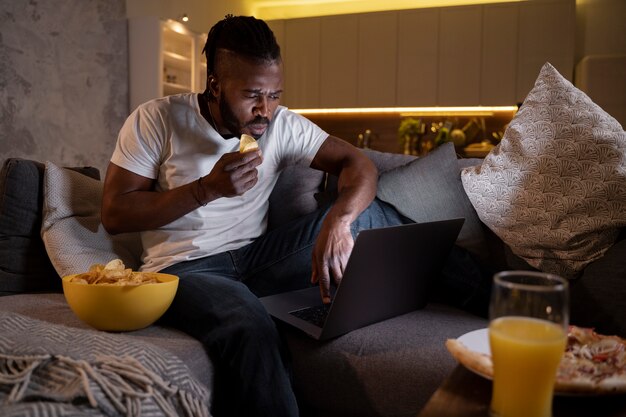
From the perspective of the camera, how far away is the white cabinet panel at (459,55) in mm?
5785

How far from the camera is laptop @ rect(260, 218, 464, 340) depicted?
1135 mm

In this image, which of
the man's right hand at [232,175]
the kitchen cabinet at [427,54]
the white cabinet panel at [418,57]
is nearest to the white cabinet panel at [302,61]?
the kitchen cabinet at [427,54]

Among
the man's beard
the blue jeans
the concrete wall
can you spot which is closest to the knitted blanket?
the blue jeans

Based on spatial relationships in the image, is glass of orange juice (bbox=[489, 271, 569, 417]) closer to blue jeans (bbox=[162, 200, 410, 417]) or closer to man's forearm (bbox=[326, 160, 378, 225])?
blue jeans (bbox=[162, 200, 410, 417])

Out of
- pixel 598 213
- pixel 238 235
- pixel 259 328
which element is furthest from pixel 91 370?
pixel 598 213

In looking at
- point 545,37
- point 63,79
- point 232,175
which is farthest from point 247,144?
point 545,37

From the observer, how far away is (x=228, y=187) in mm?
1446

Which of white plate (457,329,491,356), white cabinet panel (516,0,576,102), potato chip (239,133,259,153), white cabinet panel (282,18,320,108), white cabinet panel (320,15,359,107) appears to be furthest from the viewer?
white cabinet panel (282,18,320,108)

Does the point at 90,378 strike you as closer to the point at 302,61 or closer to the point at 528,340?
the point at 528,340

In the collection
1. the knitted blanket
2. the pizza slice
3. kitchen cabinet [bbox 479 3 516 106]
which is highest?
kitchen cabinet [bbox 479 3 516 106]

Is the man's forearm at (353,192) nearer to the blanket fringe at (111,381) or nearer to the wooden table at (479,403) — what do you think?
the blanket fringe at (111,381)

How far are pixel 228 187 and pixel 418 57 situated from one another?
4.94 meters

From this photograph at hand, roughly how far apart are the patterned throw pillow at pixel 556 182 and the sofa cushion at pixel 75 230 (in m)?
1.06

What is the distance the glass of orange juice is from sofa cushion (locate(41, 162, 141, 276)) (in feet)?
4.29
